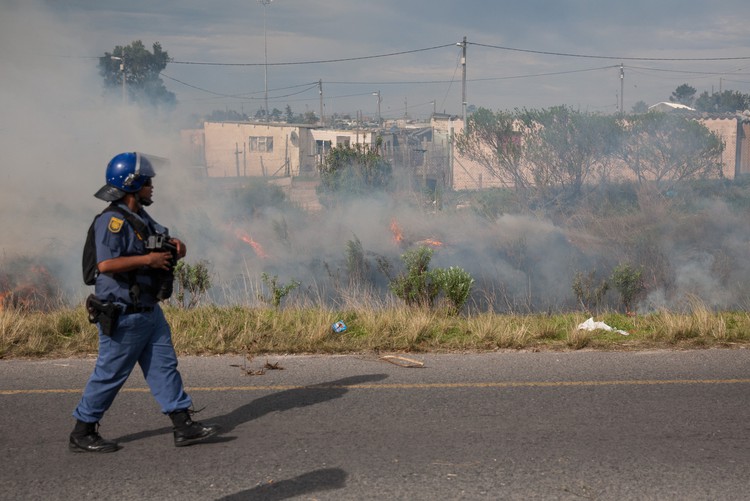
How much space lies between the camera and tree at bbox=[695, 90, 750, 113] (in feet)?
198

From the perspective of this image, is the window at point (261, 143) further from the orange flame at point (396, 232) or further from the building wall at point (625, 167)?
the orange flame at point (396, 232)

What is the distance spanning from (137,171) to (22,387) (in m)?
2.60

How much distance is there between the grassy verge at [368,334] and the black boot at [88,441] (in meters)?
2.69

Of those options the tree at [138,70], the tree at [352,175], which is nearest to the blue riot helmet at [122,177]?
the tree at [352,175]

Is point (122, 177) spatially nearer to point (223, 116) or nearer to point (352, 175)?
point (352, 175)

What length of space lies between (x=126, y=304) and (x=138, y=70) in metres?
40.7

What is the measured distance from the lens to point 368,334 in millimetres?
8102

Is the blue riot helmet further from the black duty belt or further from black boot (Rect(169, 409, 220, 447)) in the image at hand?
black boot (Rect(169, 409, 220, 447))

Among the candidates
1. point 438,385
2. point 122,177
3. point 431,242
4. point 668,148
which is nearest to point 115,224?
point 122,177

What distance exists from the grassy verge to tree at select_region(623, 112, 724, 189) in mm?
25532

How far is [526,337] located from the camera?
788 cm

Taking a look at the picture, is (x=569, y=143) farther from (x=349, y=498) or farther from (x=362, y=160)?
(x=349, y=498)

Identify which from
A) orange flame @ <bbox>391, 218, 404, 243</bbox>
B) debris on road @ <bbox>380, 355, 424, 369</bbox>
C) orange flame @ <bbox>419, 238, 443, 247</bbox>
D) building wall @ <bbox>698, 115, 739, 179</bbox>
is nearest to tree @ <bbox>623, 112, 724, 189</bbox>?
building wall @ <bbox>698, 115, 739, 179</bbox>

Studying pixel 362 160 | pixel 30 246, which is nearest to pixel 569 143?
pixel 362 160
